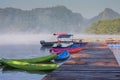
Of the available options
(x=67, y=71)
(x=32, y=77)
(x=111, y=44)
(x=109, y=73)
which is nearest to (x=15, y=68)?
(x=32, y=77)

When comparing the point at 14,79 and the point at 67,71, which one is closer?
the point at 67,71

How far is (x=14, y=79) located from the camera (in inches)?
1136

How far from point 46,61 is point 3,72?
6017 mm

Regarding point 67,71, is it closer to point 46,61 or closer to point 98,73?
point 98,73

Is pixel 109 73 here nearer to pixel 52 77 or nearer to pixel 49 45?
pixel 52 77

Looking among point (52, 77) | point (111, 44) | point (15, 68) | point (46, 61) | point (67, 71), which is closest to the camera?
point (52, 77)

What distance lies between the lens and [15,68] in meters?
31.7

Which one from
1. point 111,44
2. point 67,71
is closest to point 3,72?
point 67,71

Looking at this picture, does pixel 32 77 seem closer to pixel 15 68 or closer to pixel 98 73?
pixel 15 68

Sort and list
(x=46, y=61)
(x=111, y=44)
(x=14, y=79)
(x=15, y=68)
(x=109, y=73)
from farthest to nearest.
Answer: (x=111, y=44)
(x=46, y=61)
(x=15, y=68)
(x=14, y=79)
(x=109, y=73)

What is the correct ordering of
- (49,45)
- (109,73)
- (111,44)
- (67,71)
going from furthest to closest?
(49,45)
(111,44)
(67,71)
(109,73)

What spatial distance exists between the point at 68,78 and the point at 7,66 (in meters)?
18.4

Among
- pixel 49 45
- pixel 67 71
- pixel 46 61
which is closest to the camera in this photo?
pixel 67 71

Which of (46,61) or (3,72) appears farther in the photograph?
(46,61)
